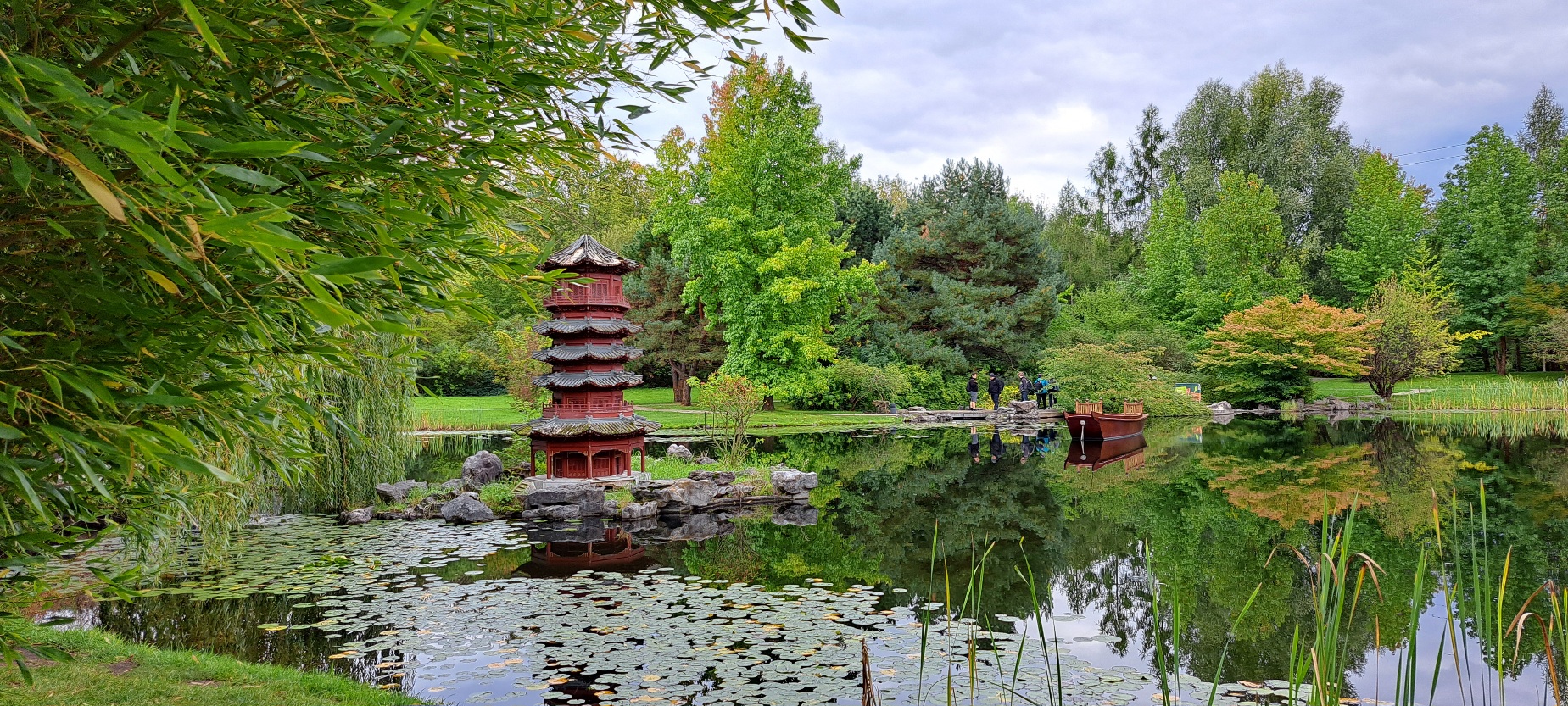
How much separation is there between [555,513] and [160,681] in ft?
20.3

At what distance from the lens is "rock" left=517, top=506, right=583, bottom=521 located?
34.3 ft

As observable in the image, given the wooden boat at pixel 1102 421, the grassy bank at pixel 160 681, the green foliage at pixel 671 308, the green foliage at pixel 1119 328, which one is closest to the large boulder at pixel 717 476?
the grassy bank at pixel 160 681

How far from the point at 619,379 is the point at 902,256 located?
1743cm

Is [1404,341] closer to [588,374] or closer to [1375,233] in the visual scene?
[1375,233]

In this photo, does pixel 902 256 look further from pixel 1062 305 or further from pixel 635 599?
pixel 635 599

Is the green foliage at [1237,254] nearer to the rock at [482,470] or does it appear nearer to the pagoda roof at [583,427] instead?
the pagoda roof at [583,427]

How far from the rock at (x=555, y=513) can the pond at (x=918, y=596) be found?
25.3 inches

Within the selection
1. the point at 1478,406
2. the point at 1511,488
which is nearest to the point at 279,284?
the point at 1511,488

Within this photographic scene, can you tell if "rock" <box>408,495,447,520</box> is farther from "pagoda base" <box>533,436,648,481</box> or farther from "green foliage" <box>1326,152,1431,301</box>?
"green foliage" <box>1326,152,1431,301</box>

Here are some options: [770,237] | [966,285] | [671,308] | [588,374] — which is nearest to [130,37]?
[588,374]

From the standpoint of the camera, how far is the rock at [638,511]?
1038 centimetres

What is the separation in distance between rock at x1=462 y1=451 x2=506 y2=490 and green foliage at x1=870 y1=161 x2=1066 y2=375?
1515cm

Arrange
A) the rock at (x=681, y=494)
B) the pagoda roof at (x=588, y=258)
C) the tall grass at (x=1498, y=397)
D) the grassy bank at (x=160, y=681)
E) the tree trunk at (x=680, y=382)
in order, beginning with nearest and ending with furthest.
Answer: the grassy bank at (x=160, y=681), the rock at (x=681, y=494), the pagoda roof at (x=588, y=258), the tall grass at (x=1498, y=397), the tree trunk at (x=680, y=382)

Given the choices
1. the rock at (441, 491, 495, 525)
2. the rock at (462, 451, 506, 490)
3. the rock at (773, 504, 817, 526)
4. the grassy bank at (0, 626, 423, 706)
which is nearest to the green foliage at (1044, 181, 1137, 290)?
the rock at (773, 504, 817, 526)
